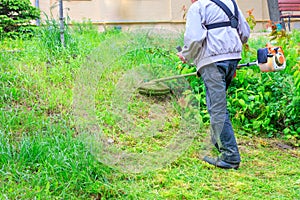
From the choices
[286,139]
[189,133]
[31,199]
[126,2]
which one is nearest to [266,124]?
[286,139]

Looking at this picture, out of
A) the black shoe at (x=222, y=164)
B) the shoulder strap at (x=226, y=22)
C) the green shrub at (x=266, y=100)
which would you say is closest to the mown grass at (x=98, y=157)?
the black shoe at (x=222, y=164)

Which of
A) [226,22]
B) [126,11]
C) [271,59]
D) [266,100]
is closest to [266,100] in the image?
[266,100]

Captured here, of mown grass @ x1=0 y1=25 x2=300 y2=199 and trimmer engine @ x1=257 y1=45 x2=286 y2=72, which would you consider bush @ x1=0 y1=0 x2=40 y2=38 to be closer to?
mown grass @ x1=0 y1=25 x2=300 y2=199

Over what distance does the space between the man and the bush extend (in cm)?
414

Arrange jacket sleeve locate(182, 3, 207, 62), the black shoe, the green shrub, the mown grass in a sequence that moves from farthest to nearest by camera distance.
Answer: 1. the green shrub
2. the black shoe
3. jacket sleeve locate(182, 3, 207, 62)
4. the mown grass

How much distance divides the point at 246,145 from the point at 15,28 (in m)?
4.81

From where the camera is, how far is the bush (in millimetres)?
7387

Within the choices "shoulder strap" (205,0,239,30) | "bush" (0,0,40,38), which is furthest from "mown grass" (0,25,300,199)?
"bush" (0,0,40,38)

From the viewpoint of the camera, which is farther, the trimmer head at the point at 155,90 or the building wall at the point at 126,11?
the building wall at the point at 126,11

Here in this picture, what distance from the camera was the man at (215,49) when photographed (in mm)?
3795

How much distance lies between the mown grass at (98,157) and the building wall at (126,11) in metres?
6.47

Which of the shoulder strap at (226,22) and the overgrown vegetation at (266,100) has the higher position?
the shoulder strap at (226,22)

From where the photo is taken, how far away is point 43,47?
239 inches

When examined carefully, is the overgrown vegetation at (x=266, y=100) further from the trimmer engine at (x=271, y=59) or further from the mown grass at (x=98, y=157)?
the trimmer engine at (x=271, y=59)
